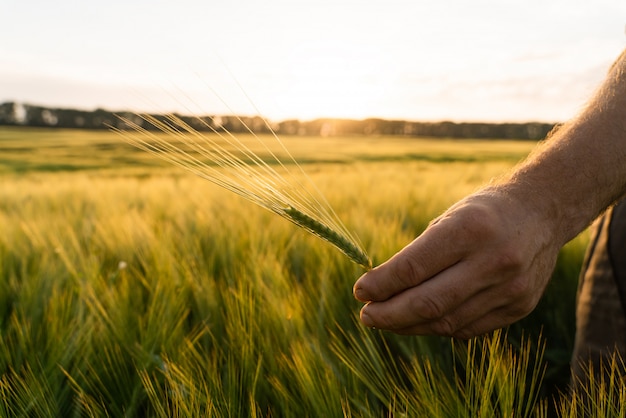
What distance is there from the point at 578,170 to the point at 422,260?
31cm

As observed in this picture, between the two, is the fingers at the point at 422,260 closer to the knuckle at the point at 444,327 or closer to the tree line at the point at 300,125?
the knuckle at the point at 444,327

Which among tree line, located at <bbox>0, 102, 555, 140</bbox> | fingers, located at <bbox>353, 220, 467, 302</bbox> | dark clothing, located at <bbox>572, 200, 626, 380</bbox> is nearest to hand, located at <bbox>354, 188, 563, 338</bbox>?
fingers, located at <bbox>353, 220, 467, 302</bbox>

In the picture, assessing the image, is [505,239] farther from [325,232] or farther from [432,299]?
[325,232]

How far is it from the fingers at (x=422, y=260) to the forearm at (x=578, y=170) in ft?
0.46

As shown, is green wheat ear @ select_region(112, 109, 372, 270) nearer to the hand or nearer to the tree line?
the hand

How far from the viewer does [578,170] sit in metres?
0.86

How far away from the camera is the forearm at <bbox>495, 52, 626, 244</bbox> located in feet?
2.78

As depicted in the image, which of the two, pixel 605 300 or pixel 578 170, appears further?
pixel 605 300

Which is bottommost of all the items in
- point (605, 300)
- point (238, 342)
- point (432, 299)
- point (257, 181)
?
point (238, 342)

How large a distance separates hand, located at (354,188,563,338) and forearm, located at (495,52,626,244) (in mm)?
31

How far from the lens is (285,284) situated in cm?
129

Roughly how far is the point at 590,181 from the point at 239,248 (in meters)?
1.11

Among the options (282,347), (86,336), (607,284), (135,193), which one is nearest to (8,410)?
(86,336)

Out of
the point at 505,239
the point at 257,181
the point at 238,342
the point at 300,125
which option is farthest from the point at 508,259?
the point at 300,125
